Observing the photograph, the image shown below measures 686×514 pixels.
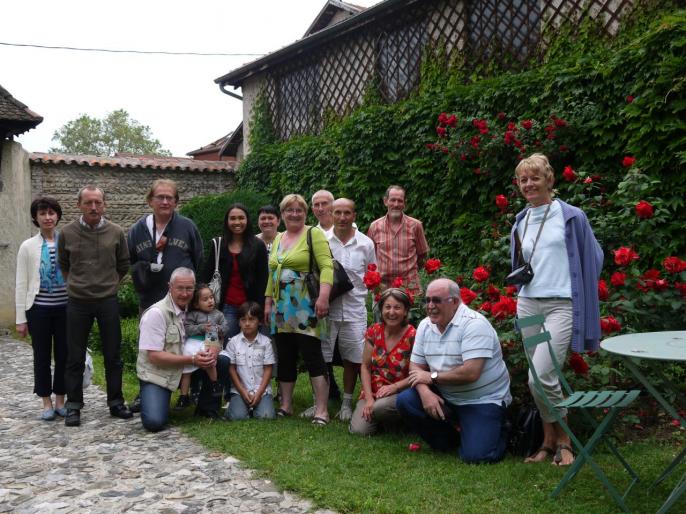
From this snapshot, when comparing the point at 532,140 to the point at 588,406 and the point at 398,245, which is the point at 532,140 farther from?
the point at 588,406

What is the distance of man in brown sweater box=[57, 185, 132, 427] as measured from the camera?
18.0 ft

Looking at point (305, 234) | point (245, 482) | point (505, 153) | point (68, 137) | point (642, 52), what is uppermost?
point (68, 137)

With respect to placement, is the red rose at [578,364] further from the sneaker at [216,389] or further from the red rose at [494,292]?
the sneaker at [216,389]

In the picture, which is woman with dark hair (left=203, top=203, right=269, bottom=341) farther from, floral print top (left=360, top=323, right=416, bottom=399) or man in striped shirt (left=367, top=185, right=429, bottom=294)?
floral print top (left=360, top=323, right=416, bottom=399)

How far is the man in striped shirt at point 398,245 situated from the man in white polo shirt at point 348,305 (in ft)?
1.14

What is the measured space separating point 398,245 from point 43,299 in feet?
9.82

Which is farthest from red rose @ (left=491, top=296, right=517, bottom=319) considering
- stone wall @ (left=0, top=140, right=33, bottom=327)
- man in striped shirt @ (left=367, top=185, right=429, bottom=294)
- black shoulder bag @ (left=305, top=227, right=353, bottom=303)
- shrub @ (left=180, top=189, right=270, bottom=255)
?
stone wall @ (left=0, top=140, right=33, bottom=327)

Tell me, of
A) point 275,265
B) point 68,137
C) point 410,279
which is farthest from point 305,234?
point 68,137

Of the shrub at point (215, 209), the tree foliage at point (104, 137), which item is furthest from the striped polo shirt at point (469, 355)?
the tree foliage at point (104, 137)

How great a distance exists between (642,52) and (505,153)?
2.06 m

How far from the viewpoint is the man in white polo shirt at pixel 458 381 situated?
424 centimetres

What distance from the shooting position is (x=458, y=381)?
4.25 m

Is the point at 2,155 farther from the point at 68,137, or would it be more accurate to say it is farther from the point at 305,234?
the point at 68,137

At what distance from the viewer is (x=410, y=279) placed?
6020 mm
